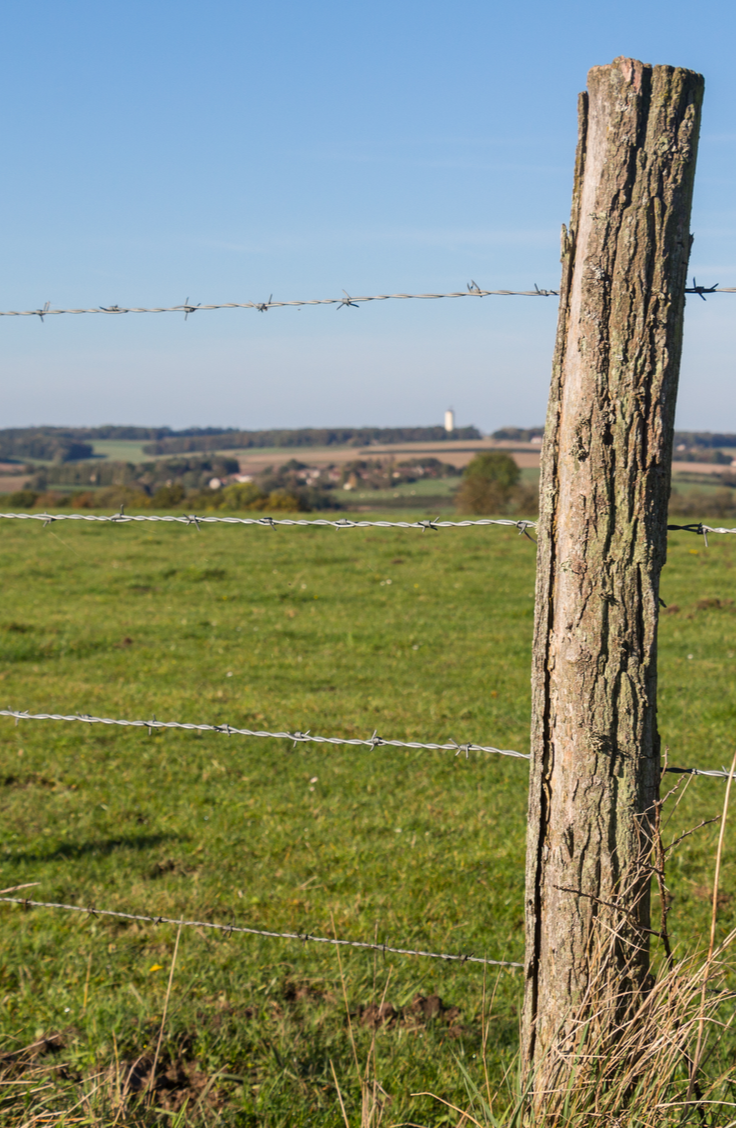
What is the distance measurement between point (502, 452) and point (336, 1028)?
106ft

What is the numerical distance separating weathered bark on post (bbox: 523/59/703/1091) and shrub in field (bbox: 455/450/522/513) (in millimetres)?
25376

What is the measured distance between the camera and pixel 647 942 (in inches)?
93.3

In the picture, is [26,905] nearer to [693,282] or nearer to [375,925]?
[375,925]

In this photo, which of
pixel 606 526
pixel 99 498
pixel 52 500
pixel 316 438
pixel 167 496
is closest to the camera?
pixel 606 526

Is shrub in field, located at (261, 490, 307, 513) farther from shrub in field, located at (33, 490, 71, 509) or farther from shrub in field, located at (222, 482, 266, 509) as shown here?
shrub in field, located at (33, 490, 71, 509)

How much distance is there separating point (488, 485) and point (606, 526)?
27814 mm

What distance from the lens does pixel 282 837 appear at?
5.23 metres

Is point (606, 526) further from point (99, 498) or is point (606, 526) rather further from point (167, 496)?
point (99, 498)

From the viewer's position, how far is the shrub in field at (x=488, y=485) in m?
29.2

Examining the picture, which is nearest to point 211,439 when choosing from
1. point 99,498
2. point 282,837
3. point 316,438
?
point 316,438

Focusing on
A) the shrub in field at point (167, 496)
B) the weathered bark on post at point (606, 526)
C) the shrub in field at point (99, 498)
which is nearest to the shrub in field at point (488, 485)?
the shrub in field at point (167, 496)

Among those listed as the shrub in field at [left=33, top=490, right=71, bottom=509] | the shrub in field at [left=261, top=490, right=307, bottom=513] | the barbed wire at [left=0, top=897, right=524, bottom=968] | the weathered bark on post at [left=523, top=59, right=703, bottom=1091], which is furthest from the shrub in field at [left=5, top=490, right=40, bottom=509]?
the weathered bark on post at [left=523, top=59, right=703, bottom=1091]

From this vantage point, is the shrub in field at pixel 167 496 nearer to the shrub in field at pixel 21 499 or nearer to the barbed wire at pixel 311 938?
the shrub in field at pixel 21 499

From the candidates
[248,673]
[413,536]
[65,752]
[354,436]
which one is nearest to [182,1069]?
[65,752]
